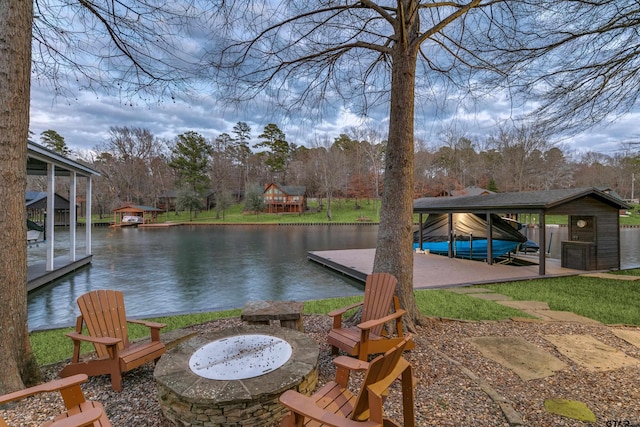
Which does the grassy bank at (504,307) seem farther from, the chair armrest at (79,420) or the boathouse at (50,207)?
the boathouse at (50,207)

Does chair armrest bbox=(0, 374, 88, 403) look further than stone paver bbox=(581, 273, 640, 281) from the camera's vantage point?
No

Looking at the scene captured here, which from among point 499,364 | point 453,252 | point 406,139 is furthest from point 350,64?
point 453,252

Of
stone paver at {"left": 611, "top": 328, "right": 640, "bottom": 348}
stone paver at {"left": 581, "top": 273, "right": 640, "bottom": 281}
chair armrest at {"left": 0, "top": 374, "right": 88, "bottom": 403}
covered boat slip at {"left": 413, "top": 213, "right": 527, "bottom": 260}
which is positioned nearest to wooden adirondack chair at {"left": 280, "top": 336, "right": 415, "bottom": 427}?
chair armrest at {"left": 0, "top": 374, "right": 88, "bottom": 403}

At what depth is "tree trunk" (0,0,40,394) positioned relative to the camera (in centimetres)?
242

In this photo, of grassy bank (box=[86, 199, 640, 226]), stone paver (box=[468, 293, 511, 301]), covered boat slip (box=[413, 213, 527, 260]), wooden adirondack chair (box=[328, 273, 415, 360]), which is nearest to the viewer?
wooden adirondack chair (box=[328, 273, 415, 360])

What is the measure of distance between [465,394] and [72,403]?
8.91ft

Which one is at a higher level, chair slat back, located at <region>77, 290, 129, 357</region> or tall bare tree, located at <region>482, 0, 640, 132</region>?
tall bare tree, located at <region>482, 0, 640, 132</region>

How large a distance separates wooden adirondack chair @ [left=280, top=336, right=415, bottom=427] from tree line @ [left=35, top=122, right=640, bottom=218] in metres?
32.1

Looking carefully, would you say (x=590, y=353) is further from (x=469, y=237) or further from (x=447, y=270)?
(x=469, y=237)

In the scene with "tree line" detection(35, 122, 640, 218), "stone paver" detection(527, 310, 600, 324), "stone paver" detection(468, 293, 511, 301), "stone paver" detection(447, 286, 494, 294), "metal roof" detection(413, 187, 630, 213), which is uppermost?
"tree line" detection(35, 122, 640, 218)

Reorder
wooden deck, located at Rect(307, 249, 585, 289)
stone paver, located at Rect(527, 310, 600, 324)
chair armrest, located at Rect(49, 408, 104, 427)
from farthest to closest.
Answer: wooden deck, located at Rect(307, 249, 585, 289)
stone paver, located at Rect(527, 310, 600, 324)
chair armrest, located at Rect(49, 408, 104, 427)

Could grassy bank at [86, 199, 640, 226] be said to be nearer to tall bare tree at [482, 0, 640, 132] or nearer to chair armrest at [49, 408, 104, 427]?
tall bare tree at [482, 0, 640, 132]

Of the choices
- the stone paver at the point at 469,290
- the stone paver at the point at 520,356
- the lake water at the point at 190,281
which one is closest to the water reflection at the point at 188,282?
the lake water at the point at 190,281

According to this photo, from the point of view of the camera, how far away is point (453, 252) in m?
11.1
